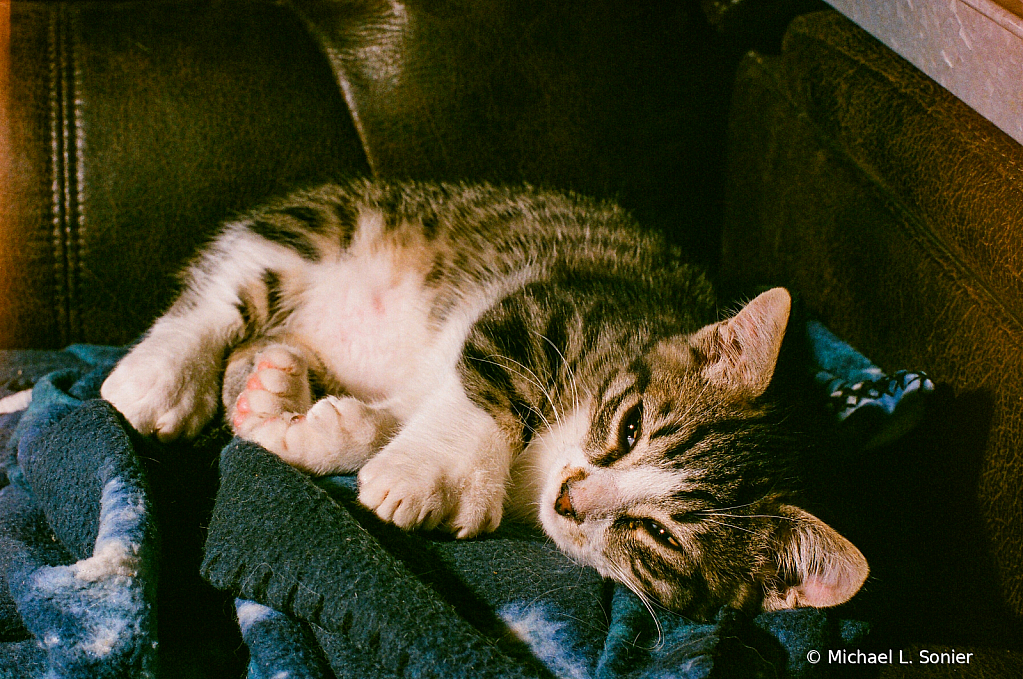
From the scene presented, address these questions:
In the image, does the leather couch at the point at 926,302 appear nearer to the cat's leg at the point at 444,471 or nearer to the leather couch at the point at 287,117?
the leather couch at the point at 287,117

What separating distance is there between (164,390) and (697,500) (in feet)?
2.45

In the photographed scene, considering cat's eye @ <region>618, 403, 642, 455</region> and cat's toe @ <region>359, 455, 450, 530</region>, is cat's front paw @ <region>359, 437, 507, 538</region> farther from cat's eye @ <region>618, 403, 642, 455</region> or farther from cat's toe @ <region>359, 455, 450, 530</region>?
cat's eye @ <region>618, 403, 642, 455</region>

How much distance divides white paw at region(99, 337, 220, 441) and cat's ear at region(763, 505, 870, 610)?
0.82m

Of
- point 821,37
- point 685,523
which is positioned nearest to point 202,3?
point 821,37

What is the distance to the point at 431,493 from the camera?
2.94 ft

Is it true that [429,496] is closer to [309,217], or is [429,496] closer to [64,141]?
[309,217]

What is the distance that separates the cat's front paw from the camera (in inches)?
34.7

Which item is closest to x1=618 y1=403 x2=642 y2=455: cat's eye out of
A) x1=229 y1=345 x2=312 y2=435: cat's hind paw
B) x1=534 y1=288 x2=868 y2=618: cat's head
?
x1=534 y1=288 x2=868 y2=618: cat's head

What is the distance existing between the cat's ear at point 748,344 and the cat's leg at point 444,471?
315mm

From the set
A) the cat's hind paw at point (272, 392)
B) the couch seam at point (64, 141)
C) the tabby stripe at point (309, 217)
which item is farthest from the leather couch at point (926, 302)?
the couch seam at point (64, 141)

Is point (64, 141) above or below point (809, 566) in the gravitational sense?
above

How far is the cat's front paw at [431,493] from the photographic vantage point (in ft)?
2.89

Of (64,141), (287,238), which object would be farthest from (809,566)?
(64,141)

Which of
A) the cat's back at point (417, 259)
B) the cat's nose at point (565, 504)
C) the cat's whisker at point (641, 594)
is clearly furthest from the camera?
the cat's back at point (417, 259)
